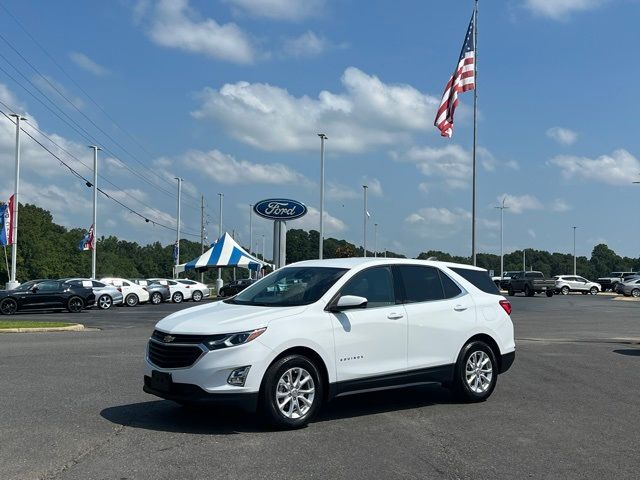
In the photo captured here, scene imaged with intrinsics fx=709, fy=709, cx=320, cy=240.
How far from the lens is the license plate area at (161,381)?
23.6 ft

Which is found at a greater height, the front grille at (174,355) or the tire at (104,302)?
the front grille at (174,355)

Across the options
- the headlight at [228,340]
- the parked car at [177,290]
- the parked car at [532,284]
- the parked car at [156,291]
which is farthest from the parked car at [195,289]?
the headlight at [228,340]

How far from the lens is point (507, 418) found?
807 centimetres

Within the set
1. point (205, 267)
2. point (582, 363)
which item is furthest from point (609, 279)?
point (582, 363)

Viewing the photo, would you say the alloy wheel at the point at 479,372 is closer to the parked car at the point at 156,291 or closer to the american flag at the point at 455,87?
the american flag at the point at 455,87

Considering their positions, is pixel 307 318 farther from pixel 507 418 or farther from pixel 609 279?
pixel 609 279

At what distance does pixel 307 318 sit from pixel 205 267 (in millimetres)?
41542

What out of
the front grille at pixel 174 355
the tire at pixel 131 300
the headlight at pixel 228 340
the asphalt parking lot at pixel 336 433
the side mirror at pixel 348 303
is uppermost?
the side mirror at pixel 348 303

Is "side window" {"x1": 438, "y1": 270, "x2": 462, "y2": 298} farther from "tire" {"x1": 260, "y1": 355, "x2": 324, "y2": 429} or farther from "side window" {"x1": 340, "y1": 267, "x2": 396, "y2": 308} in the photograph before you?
"tire" {"x1": 260, "y1": 355, "x2": 324, "y2": 429}

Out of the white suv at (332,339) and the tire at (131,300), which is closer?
the white suv at (332,339)

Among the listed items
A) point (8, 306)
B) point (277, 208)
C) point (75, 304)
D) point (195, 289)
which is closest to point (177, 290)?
point (195, 289)

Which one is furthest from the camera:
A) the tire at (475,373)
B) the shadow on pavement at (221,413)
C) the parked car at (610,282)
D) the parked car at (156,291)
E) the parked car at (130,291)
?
the parked car at (610,282)

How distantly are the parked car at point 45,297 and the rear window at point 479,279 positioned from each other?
24498mm

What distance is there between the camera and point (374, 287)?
823 centimetres
